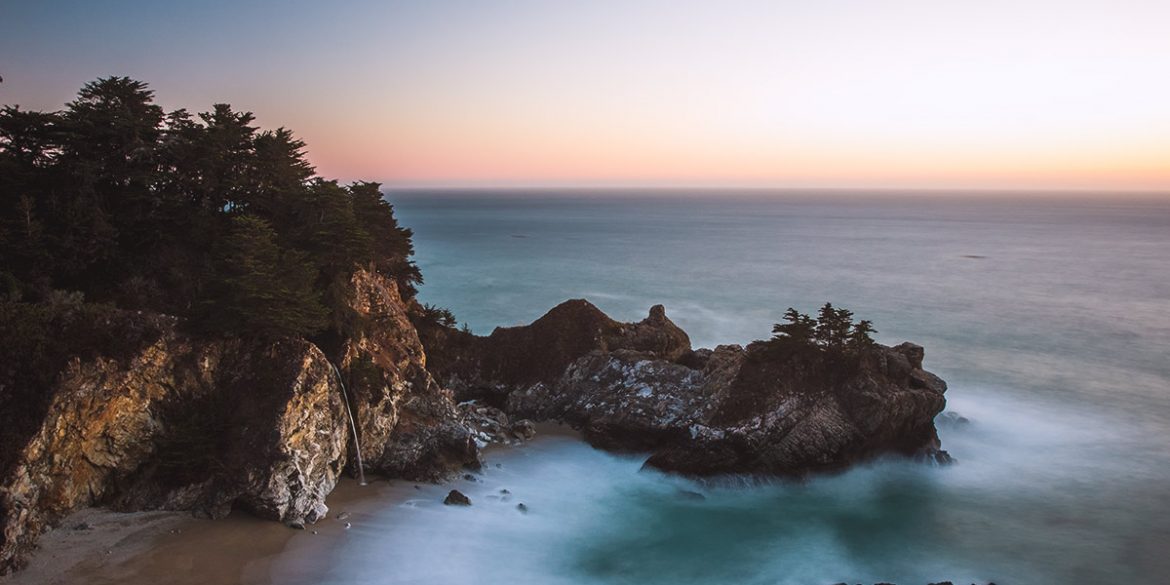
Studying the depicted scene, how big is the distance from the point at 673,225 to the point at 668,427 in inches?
4822

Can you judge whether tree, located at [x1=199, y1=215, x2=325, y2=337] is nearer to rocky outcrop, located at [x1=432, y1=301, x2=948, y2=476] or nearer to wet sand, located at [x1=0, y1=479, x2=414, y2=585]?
wet sand, located at [x1=0, y1=479, x2=414, y2=585]

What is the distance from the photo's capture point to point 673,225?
145 metres

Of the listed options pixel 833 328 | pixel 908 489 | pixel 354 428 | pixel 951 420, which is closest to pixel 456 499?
pixel 354 428

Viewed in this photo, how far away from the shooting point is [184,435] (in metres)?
18.2

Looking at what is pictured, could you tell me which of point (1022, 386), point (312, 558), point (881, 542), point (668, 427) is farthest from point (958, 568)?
point (1022, 386)

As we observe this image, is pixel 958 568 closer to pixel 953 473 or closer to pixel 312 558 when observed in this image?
pixel 953 473

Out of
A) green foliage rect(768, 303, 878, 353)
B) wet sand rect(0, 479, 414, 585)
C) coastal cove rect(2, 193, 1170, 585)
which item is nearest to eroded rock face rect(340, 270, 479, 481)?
coastal cove rect(2, 193, 1170, 585)

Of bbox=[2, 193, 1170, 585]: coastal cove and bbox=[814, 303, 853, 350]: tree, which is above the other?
bbox=[814, 303, 853, 350]: tree

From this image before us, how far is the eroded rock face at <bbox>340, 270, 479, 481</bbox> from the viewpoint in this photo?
22.2 metres

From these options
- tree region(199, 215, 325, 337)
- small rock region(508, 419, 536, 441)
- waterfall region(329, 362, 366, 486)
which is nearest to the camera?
tree region(199, 215, 325, 337)

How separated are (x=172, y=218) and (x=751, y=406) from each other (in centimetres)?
2041

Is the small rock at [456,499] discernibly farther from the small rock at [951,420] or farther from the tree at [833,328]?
the small rock at [951,420]

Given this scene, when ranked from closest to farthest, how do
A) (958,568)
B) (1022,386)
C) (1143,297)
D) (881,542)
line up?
(958,568), (881,542), (1022,386), (1143,297)

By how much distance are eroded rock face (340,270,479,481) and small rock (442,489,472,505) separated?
1.47 meters
